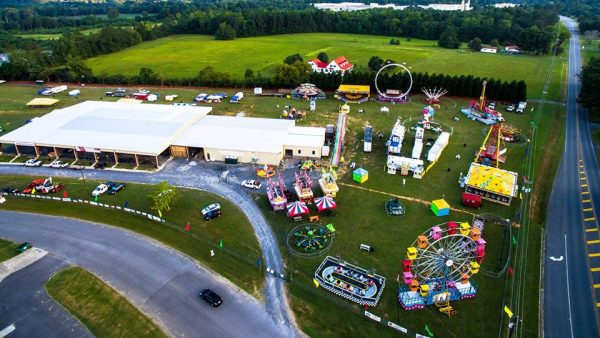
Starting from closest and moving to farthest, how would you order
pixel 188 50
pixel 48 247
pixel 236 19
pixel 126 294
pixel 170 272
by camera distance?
pixel 126 294, pixel 170 272, pixel 48 247, pixel 188 50, pixel 236 19

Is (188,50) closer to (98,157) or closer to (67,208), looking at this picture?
(98,157)

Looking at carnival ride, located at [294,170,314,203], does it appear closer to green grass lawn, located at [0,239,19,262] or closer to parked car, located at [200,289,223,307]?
parked car, located at [200,289,223,307]

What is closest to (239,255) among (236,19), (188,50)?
(188,50)

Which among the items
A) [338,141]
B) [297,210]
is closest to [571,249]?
[297,210]

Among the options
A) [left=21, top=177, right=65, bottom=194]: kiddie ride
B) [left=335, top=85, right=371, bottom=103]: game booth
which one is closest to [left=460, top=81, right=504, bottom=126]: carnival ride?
[left=335, top=85, right=371, bottom=103]: game booth

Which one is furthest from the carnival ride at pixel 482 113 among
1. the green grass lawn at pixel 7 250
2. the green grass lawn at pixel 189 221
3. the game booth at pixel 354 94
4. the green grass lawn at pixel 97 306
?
the green grass lawn at pixel 7 250

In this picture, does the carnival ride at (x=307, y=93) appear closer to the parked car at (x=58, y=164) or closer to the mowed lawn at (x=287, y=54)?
Result: the mowed lawn at (x=287, y=54)
